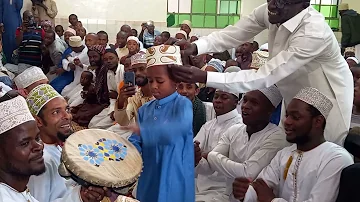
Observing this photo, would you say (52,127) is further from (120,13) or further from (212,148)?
(120,13)

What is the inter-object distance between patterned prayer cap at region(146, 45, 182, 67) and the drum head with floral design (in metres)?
0.53

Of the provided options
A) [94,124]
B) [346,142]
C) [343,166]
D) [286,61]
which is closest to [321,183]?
[343,166]

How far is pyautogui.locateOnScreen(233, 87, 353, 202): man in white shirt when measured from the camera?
7.72ft

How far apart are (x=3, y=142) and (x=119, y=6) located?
1011 cm

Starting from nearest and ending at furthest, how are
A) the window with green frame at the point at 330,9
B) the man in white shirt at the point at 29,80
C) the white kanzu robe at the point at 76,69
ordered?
1. the man in white shirt at the point at 29,80
2. the white kanzu robe at the point at 76,69
3. the window with green frame at the point at 330,9

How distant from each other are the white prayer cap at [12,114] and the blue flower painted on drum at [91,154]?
0.93 ft

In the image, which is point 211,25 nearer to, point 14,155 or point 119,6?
point 119,6

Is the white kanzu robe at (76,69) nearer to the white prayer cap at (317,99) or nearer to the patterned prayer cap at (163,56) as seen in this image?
the patterned prayer cap at (163,56)

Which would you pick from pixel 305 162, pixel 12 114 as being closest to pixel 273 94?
pixel 305 162

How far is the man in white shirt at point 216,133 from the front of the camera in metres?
3.50

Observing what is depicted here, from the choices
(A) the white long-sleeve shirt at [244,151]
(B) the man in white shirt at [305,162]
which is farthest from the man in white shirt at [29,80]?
(B) the man in white shirt at [305,162]

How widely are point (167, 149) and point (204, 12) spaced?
372 inches

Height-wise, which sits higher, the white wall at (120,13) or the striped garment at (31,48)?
the white wall at (120,13)

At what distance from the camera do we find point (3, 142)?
6.17 feet
